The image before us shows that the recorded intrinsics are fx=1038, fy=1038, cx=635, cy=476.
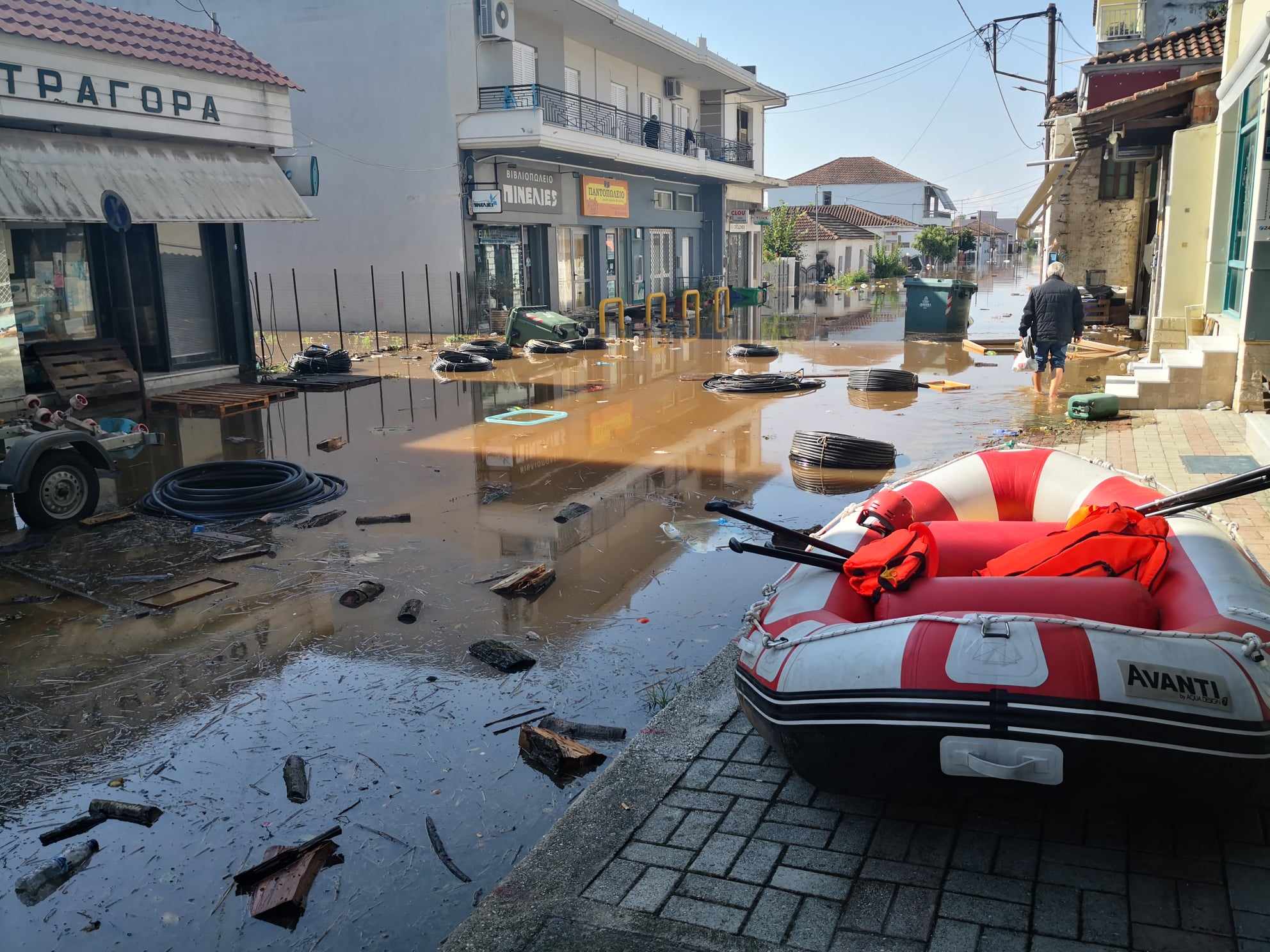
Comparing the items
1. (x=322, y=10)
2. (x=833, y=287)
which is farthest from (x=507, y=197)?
(x=833, y=287)

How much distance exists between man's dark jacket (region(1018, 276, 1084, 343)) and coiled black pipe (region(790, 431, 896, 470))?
4.33 meters

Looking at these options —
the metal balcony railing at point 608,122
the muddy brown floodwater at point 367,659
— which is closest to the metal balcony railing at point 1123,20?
the metal balcony railing at point 608,122

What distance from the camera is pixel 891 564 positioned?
14.4ft

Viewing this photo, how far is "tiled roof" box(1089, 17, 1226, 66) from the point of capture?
19984 millimetres

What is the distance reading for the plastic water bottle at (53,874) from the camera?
3.73m

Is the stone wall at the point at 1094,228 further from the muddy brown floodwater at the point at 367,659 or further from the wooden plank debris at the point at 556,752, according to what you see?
the wooden plank debris at the point at 556,752

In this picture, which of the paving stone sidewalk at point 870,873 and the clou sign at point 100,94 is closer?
the paving stone sidewalk at point 870,873

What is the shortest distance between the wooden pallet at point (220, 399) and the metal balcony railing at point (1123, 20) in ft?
99.1

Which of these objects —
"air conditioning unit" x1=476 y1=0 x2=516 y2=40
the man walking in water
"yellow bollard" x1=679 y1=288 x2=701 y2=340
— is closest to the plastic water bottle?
the man walking in water

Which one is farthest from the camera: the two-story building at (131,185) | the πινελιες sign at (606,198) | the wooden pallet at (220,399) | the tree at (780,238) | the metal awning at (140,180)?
the tree at (780,238)

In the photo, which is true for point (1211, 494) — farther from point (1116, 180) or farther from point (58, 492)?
point (1116, 180)

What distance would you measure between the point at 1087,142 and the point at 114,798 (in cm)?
1899

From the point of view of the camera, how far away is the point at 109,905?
12.0ft

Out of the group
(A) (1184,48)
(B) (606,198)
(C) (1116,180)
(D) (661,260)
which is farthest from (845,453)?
(D) (661,260)
